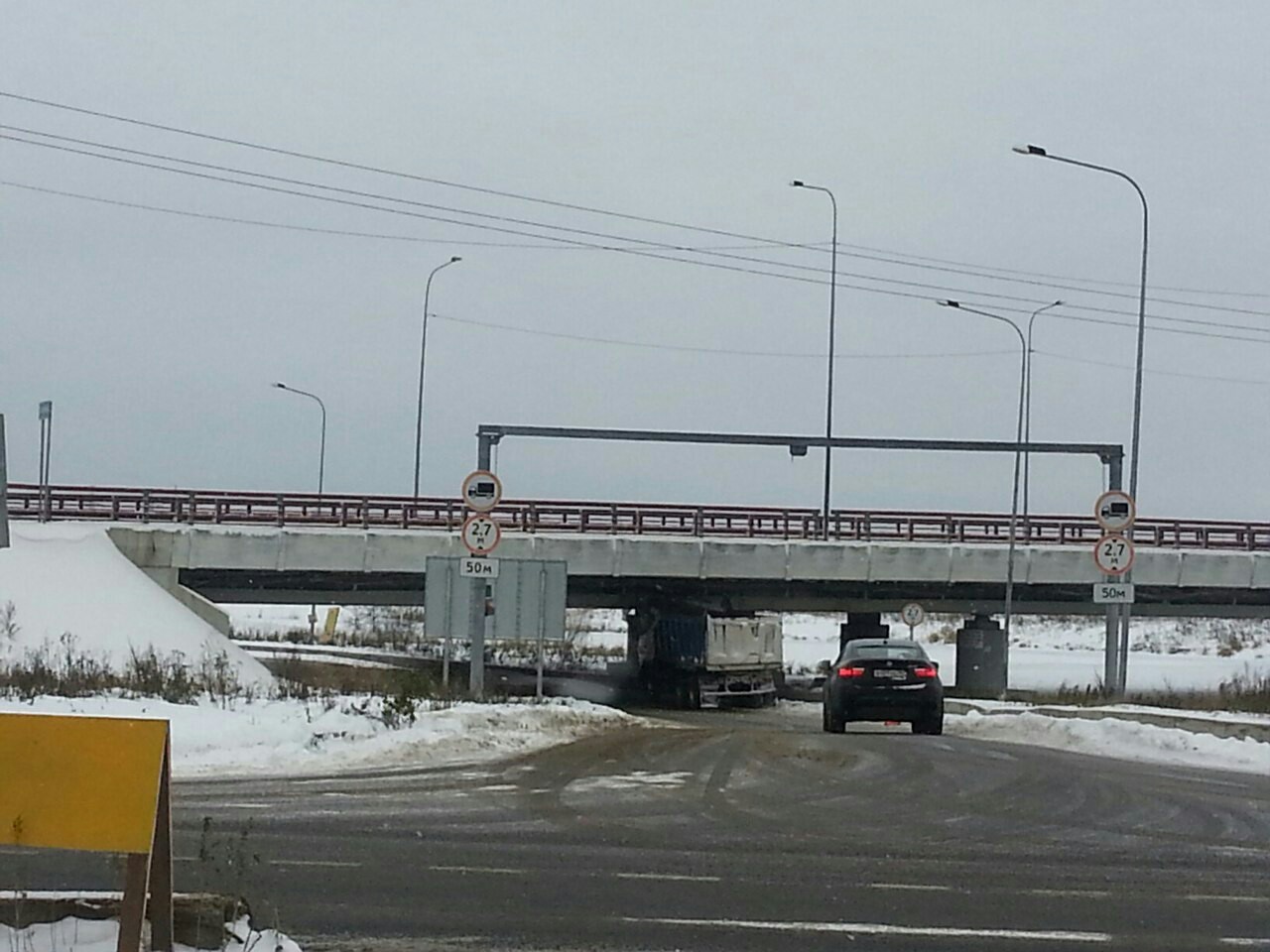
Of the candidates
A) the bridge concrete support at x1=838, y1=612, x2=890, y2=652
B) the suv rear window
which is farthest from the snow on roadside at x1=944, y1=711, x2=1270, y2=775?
the bridge concrete support at x1=838, y1=612, x2=890, y2=652

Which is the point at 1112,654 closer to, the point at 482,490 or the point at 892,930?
the point at 482,490

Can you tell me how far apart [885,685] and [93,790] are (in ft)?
67.2

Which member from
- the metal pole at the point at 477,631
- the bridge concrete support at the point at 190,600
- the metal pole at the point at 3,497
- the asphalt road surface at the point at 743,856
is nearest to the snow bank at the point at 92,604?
the bridge concrete support at the point at 190,600

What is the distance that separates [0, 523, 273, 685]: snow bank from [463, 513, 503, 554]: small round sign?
23.7ft

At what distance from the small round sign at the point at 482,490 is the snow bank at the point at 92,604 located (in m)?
7.47

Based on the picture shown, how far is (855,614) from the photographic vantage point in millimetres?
56594

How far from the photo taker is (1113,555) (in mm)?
30109

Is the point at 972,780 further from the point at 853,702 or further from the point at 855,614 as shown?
the point at 855,614

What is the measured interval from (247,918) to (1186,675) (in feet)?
179

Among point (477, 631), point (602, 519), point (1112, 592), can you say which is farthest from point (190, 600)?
point (1112, 592)

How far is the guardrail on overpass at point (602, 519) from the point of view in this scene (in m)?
44.6

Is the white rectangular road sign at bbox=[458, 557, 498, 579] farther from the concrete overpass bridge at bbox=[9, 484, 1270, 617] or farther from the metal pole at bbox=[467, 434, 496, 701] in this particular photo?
the concrete overpass bridge at bbox=[9, 484, 1270, 617]

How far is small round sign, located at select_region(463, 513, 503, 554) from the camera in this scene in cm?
2666

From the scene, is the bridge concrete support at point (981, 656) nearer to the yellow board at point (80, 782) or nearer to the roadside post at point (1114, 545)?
the roadside post at point (1114, 545)
